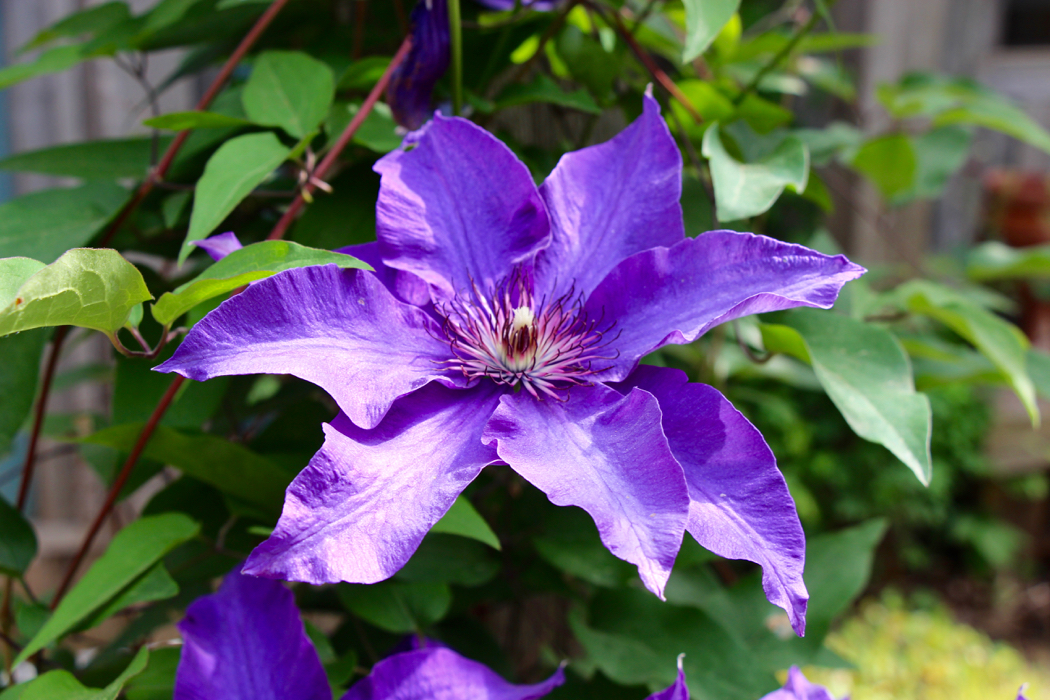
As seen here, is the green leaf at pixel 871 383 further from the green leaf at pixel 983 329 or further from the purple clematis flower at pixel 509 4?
the purple clematis flower at pixel 509 4

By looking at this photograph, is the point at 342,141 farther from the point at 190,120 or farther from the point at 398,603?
the point at 398,603

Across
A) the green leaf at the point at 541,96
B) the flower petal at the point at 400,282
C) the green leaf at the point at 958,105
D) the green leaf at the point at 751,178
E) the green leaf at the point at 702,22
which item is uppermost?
the green leaf at the point at 702,22

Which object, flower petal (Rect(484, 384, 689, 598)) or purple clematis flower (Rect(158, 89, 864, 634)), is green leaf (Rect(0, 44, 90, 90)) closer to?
purple clematis flower (Rect(158, 89, 864, 634))

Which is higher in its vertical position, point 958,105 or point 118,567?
point 958,105

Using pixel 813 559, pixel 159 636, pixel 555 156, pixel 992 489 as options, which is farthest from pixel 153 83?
pixel 992 489

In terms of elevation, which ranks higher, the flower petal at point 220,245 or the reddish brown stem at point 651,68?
the reddish brown stem at point 651,68

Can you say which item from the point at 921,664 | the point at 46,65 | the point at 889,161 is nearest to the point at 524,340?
the point at 46,65

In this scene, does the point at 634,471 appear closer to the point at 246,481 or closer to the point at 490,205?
the point at 490,205

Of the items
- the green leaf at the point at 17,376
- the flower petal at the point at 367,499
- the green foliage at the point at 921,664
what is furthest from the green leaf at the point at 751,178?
the green foliage at the point at 921,664
